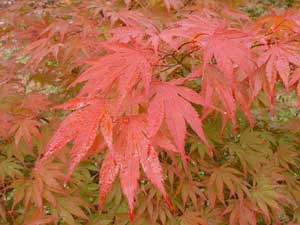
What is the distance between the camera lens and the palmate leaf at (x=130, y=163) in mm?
1038

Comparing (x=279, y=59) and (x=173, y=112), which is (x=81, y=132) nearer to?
(x=173, y=112)

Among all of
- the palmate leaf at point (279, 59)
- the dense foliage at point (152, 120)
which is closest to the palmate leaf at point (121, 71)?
the dense foliage at point (152, 120)

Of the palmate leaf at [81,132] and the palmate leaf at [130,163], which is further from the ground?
the palmate leaf at [81,132]

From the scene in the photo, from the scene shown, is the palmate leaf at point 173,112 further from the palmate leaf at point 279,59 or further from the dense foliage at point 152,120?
the palmate leaf at point 279,59

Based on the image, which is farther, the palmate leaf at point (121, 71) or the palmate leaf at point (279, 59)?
the palmate leaf at point (279, 59)

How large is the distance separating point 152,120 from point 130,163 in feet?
0.38

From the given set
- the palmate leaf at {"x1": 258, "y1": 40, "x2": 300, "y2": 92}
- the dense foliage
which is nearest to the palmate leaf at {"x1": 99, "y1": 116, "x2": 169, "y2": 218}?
the dense foliage

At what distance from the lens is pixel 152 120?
3.62 ft

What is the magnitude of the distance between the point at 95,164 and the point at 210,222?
0.49 metres

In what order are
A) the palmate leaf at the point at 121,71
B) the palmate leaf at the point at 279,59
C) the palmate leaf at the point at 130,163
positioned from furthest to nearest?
the palmate leaf at the point at 279,59
the palmate leaf at the point at 121,71
the palmate leaf at the point at 130,163

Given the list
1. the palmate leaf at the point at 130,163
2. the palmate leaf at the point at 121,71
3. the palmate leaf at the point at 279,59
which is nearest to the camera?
the palmate leaf at the point at 130,163

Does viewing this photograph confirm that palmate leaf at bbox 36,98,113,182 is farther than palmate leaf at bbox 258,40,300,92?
No

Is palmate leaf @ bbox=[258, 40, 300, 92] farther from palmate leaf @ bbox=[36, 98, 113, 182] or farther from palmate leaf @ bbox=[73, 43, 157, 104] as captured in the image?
palmate leaf @ bbox=[36, 98, 113, 182]

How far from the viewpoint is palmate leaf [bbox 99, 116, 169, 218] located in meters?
1.04
